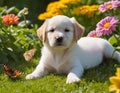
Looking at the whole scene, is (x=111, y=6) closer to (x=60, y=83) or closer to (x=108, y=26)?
(x=108, y=26)

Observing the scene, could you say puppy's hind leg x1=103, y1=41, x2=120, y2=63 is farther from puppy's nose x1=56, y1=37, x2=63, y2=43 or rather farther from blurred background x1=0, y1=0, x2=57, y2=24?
blurred background x1=0, y1=0, x2=57, y2=24

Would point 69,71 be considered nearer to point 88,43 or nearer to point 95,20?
point 88,43

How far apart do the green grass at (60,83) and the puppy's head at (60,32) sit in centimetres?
45

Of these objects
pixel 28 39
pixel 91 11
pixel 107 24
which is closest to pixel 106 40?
pixel 107 24

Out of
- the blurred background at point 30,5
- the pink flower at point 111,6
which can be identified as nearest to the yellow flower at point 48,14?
the pink flower at point 111,6

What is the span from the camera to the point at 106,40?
7.42 metres

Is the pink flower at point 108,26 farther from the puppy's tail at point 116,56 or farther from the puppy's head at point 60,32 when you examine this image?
the puppy's head at point 60,32

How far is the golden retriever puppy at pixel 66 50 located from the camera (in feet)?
20.4

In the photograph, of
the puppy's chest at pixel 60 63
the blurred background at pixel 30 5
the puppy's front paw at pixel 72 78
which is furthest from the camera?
the blurred background at pixel 30 5

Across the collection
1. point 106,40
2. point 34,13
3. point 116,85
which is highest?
point 116,85

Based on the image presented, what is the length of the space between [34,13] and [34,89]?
15.1ft

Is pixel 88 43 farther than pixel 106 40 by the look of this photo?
No

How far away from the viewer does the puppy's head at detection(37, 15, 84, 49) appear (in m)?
6.17

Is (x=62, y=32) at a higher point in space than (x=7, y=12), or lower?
higher
